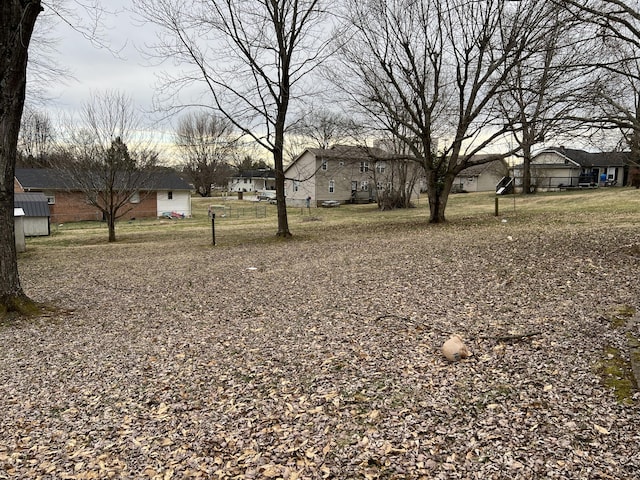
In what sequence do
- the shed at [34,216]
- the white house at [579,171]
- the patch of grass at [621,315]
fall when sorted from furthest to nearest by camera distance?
1. the white house at [579,171]
2. the shed at [34,216]
3. the patch of grass at [621,315]

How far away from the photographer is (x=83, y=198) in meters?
29.4

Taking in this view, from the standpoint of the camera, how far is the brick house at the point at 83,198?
31.6 metres

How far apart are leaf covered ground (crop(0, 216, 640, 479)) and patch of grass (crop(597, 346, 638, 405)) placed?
0.06 m

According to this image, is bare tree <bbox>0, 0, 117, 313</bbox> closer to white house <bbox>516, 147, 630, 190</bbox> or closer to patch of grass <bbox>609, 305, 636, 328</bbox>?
patch of grass <bbox>609, 305, 636, 328</bbox>

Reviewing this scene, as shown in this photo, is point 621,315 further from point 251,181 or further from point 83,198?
point 251,181

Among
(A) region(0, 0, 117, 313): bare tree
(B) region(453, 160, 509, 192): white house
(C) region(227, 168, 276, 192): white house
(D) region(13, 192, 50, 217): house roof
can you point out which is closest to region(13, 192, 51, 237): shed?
(D) region(13, 192, 50, 217): house roof

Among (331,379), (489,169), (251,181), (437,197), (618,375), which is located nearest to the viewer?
(618,375)

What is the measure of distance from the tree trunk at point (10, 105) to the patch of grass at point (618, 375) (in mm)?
7899

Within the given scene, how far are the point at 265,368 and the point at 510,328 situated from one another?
2.95m

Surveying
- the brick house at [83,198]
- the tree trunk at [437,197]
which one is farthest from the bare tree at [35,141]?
the tree trunk at [437,197]

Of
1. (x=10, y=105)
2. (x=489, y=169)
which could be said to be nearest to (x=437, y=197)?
(x=10, y=105)

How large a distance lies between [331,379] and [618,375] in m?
2.57

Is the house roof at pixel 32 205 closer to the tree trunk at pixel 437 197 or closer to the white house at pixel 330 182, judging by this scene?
the white house at pixel 330 182

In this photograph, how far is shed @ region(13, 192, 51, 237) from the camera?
24.7 metres
